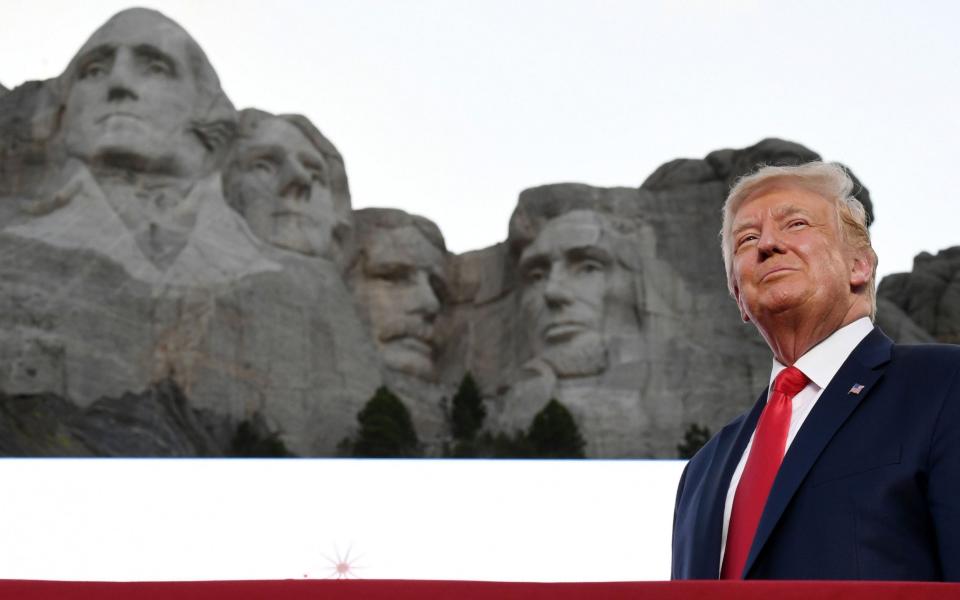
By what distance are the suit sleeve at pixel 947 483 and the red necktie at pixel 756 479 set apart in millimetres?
174

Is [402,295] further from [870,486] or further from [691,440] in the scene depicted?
[870,486]

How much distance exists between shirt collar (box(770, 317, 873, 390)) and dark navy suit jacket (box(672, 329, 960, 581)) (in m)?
0.04

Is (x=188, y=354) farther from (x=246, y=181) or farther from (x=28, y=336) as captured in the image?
(x=246, y=181)

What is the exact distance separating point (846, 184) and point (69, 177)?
501 inches

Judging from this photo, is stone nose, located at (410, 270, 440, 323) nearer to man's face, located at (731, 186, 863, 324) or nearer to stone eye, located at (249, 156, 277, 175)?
stone eye, located at (249, 156, 277, 175)

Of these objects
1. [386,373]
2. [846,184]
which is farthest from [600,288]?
[846,184]

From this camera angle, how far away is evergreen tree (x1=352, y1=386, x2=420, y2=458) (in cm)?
1258

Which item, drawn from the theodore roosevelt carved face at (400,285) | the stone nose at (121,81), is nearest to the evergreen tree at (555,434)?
the theodore roosevelt carved face at (400,285)

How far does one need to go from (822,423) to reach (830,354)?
0.15 m

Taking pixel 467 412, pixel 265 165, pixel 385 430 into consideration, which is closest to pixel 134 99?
pixel 265 165

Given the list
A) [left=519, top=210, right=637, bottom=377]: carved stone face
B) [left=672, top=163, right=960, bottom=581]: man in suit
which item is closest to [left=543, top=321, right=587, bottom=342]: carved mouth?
[left=519, top=210, right=637, bottom=377]: carved stone face

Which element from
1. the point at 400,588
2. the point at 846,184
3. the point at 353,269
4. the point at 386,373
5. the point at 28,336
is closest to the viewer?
the point at 400,588

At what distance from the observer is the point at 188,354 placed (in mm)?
12258

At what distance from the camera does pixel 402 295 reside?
15.2 m
